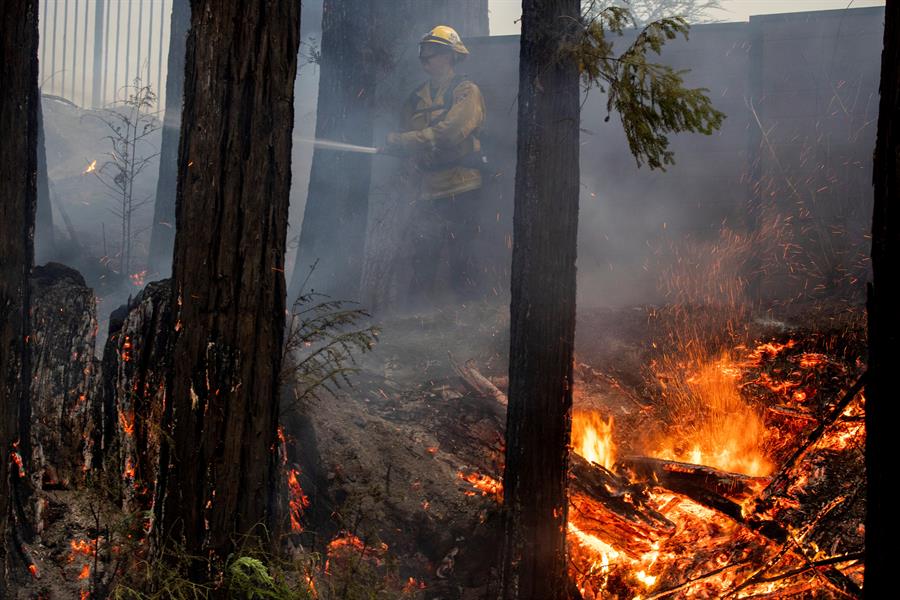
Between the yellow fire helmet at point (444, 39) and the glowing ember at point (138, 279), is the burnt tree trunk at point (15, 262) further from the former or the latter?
the glowing ember at point (138, 279)

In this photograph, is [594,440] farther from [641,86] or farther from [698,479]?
[641,86]

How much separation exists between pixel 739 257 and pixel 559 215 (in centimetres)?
619

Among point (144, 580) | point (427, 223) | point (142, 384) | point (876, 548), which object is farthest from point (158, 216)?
point (876, 548)

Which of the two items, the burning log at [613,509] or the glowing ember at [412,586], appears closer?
the glowing ember at [412,586]

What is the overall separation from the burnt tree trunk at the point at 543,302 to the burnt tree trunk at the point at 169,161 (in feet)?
25.7

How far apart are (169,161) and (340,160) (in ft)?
13.1

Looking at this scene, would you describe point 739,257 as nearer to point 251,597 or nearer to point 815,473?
point 815,473

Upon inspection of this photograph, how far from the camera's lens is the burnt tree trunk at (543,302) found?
439cm

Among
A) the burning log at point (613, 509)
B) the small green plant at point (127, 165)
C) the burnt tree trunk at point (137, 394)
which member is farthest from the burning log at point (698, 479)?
the small green plant at point (127, 165)

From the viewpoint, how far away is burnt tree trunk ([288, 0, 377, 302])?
9680mm

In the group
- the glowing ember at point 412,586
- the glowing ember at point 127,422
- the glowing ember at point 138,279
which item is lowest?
the glowing ember at point 412,586

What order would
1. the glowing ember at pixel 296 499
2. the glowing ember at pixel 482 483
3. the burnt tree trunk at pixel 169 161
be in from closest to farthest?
the glowing ember at pixel 296 499
the glowing ember at pixel 482 483
the burnt tree trunk at pixel 169 161

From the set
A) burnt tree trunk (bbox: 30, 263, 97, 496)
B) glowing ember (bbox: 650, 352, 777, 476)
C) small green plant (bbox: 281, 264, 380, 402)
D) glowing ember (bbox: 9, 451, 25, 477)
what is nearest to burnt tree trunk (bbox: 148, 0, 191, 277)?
small green plant (bbox: 281, 264, 380, 402)

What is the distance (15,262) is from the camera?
427 cm
